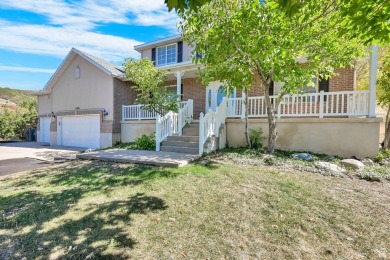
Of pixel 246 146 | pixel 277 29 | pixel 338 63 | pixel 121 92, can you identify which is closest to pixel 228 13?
pixel 277 29

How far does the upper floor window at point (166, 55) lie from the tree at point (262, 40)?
9.07 meters

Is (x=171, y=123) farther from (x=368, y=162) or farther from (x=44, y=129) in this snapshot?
(x=44, y=129)

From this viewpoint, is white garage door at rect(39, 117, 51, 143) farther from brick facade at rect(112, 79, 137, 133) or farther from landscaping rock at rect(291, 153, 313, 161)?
landscaping rock at rect(291, 153, 313, 161)

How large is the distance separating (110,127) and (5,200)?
9270 mm

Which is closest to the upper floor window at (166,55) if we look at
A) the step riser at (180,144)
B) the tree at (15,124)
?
the step riser at (180,144)

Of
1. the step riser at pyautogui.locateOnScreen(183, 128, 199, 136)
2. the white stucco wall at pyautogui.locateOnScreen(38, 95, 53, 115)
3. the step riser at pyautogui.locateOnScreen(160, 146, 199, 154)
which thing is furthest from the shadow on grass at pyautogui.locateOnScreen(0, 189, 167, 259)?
the white stucco wall at pyautogui.locateOnScreen(38, 95, 53, 115)

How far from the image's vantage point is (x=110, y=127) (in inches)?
535

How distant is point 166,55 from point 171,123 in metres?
8.15

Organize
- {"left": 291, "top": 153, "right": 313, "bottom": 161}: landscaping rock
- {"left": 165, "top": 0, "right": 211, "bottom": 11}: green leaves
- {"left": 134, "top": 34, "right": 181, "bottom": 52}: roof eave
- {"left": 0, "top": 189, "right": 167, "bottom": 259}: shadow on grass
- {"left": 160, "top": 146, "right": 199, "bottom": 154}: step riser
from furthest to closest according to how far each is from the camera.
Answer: {"left": 134, "top": 34, "right": 181, "bottom": 52}: roof eave, {"left": 160, "top": 146, "right": 199, "bottom": 154}: step riser, {"left": 291, "top": 153, "right": 313, "bottom": 161}: landscaping rock, {"left": 0, "top": 189, "right": 167, "bottom": 259}: shadow on grass, {"left": 165, "top": 0, "right": 211, "bottom": 11}: green leaves

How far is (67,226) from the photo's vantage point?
3.42 m

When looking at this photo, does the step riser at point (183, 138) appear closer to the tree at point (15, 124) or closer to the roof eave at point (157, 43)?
the roof eave at point (157, 43)

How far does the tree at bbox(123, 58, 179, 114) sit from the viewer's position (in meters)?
10.5

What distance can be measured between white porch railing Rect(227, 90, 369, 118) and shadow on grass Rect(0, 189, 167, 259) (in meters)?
6.57

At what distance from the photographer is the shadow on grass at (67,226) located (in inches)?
112
